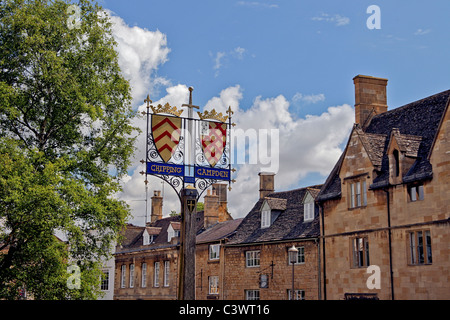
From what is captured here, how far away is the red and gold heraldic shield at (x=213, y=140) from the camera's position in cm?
2025

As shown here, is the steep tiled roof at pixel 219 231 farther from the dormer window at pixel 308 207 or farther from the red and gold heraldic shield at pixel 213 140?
the red and gold heraldic shield at pixel 213 140

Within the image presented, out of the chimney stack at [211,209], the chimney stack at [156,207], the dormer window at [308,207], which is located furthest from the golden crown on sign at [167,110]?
the chimney stack at [156,207]

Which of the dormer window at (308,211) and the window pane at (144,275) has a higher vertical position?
the dormer window at (308,211)

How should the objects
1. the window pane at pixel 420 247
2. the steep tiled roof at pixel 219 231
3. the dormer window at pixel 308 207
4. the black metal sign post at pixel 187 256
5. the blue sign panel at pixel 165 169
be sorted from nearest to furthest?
the black metal sign post at pixel 187 256
the blue sign panel at pixel 165 169
the window pane at pixel 420 247
the dormer window at pixel 308 207
the steep tiled roof at pixel 219 231

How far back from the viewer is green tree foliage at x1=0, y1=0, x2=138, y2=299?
2356 centimetres

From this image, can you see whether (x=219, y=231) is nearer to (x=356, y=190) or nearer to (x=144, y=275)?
(x=144, y=275)

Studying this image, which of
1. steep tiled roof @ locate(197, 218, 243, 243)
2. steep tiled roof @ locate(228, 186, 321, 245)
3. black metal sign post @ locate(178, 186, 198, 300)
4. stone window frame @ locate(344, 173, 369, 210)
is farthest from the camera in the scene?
steep tiled roof @ locate(197, 218, 243, 243)

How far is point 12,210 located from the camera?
2322cm

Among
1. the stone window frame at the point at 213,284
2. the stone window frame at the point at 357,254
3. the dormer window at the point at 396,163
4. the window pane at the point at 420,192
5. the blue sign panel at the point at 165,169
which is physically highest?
the dormer window at the point at 396,163

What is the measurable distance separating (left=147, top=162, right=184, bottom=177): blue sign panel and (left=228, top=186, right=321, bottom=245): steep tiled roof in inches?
713

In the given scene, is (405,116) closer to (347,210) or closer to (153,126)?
(347,210)

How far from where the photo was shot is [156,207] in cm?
6969

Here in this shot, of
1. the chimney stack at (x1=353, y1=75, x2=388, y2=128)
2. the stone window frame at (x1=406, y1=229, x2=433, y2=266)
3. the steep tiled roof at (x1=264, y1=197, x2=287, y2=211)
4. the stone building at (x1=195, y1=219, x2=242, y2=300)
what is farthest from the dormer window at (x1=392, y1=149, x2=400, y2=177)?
the stone building at (x1=195, y1=219, x2=242, y2=300)

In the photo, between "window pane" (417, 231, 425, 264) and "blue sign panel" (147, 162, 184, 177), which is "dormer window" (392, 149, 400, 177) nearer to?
"window pane" (417, 231, 425, 264)
